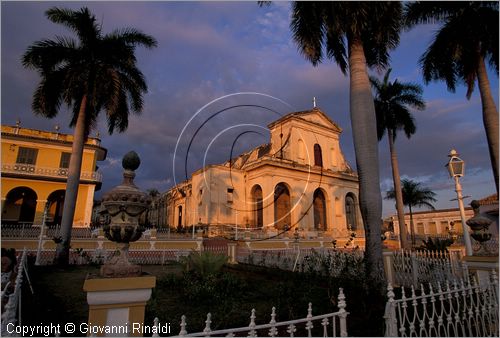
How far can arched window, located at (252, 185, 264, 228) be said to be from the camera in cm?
3102

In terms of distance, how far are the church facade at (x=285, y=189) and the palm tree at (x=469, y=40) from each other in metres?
17.3

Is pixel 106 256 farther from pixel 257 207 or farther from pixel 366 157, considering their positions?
pixel 257 207

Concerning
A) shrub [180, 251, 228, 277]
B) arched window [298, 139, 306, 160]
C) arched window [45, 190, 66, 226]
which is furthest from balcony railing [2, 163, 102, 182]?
arched window [298, 139, 306, 160]

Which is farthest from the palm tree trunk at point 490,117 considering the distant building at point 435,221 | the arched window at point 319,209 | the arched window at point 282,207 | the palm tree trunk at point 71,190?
the distant building at point 435,221

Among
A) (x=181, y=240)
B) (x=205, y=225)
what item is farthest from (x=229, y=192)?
(x=181, y=240)

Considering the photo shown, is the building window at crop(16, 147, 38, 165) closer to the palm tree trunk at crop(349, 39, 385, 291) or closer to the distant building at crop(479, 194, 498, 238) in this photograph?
the palm tree trunk at crop(349, 39, 385, 291)

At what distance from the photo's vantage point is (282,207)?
32.0m

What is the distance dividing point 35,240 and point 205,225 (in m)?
15.3

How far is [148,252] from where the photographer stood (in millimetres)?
16906

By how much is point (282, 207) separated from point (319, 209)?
5.83 m

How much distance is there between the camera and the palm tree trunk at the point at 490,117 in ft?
38.1

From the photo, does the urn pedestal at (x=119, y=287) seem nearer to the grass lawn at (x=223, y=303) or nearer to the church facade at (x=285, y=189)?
the grass lawn at (x=223, y=303)

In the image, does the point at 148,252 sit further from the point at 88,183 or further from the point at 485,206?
the point at 485,206

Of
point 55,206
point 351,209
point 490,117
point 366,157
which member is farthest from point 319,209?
point 55,206
